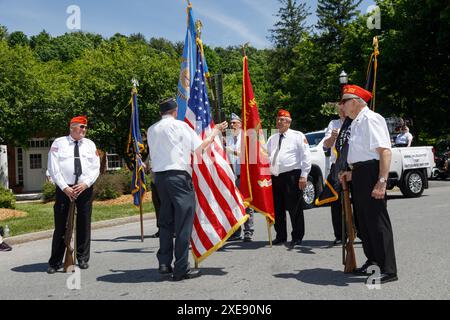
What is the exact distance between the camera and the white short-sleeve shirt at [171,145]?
588 cm

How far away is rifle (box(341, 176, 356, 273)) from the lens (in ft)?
18.9

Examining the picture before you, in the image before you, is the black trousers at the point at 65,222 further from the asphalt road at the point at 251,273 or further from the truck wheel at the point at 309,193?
the truck wheel at the point at 309,193

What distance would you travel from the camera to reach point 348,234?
589cm

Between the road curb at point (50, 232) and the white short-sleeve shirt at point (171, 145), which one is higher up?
the white short-sleeve shirt at point (171, 145)

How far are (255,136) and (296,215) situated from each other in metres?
1.37

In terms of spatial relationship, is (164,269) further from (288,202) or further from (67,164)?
(288,202)

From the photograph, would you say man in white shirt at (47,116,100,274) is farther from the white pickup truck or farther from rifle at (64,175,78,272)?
the white pickup truck

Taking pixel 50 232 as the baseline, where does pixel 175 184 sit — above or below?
above

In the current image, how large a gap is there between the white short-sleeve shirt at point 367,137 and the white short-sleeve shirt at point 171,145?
186 centimetres

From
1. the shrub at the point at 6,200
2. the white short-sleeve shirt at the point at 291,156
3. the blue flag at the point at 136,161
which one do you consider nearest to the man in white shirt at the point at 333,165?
the white short-sleeve shirt at the point at 291,156

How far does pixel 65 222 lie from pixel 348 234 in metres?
3.69

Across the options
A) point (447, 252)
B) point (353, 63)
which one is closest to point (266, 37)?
point (353, 63)

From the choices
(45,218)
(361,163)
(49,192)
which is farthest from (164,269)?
(49,192)

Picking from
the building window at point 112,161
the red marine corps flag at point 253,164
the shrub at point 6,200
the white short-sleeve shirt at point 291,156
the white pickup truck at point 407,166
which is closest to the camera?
the red marine corps flag at point 253,164
